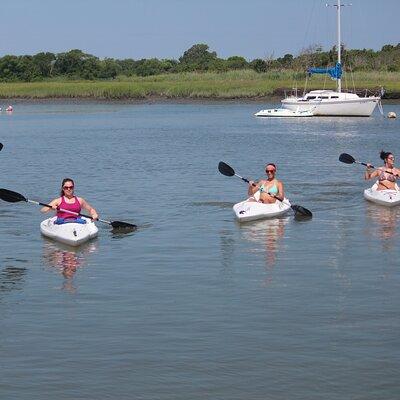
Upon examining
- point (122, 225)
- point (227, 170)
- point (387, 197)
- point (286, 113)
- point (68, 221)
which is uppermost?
point (227, 170)

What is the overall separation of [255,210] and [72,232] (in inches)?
169

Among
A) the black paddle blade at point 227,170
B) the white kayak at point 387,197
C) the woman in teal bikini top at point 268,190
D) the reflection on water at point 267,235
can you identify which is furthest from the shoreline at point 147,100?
the reflection on water at point 267,235

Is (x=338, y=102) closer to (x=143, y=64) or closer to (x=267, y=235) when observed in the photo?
(x=267, y=235)

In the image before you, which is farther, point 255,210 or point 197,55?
point 197,55

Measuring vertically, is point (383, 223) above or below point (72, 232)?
below

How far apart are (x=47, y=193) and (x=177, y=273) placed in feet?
43.7

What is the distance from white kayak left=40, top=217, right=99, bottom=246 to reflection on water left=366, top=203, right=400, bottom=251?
17.6 feet

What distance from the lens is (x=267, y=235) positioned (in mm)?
20484

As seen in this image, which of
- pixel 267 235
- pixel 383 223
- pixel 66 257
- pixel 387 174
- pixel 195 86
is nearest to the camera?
pixel 66 257

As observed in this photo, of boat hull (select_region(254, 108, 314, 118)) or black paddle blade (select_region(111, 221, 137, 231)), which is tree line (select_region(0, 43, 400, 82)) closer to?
boat hull (select_region(254, 108, 314, 118))

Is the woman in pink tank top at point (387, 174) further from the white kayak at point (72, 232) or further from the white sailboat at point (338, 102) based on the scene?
the white sailboat at point (338, 102)

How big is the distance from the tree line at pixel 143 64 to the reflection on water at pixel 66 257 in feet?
291

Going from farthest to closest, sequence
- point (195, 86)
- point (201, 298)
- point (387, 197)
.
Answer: point (195, 86), point (387, 197), point (201, 298)

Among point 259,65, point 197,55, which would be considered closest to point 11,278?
point 259,65
